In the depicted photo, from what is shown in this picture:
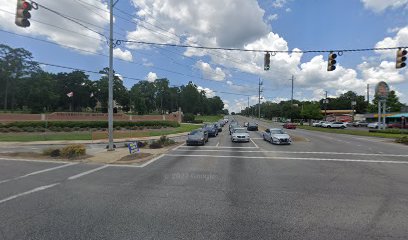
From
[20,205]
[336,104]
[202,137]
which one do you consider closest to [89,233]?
[20,205]

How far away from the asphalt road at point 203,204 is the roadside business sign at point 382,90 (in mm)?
41167

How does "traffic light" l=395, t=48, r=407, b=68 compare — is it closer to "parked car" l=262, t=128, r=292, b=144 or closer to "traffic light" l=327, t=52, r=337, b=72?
"traffic light" l=327, t=52, r=337, b=72

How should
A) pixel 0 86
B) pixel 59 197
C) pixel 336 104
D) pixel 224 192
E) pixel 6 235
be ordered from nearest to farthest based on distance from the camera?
1. pixel 6 235
2. pixel 59 197
3. pixel 224 192
4. pixel 0 86
5. pixel 336 104

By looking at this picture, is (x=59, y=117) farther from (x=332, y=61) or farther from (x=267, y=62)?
(x=332, y=61)

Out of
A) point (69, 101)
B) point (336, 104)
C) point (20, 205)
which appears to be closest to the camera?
point (20, 205)

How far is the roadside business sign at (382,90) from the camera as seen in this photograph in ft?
157

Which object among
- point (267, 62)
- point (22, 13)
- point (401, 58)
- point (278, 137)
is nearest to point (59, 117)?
point (278, 137)

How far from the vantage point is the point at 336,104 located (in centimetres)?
15800

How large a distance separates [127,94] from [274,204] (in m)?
109

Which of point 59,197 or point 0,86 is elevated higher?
point 0,86

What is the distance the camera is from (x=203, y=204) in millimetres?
7184

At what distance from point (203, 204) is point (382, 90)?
50.4 m

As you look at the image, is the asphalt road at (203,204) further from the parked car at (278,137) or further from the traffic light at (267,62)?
the parked car at (278,137)

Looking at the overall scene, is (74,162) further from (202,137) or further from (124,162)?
(202,137)
